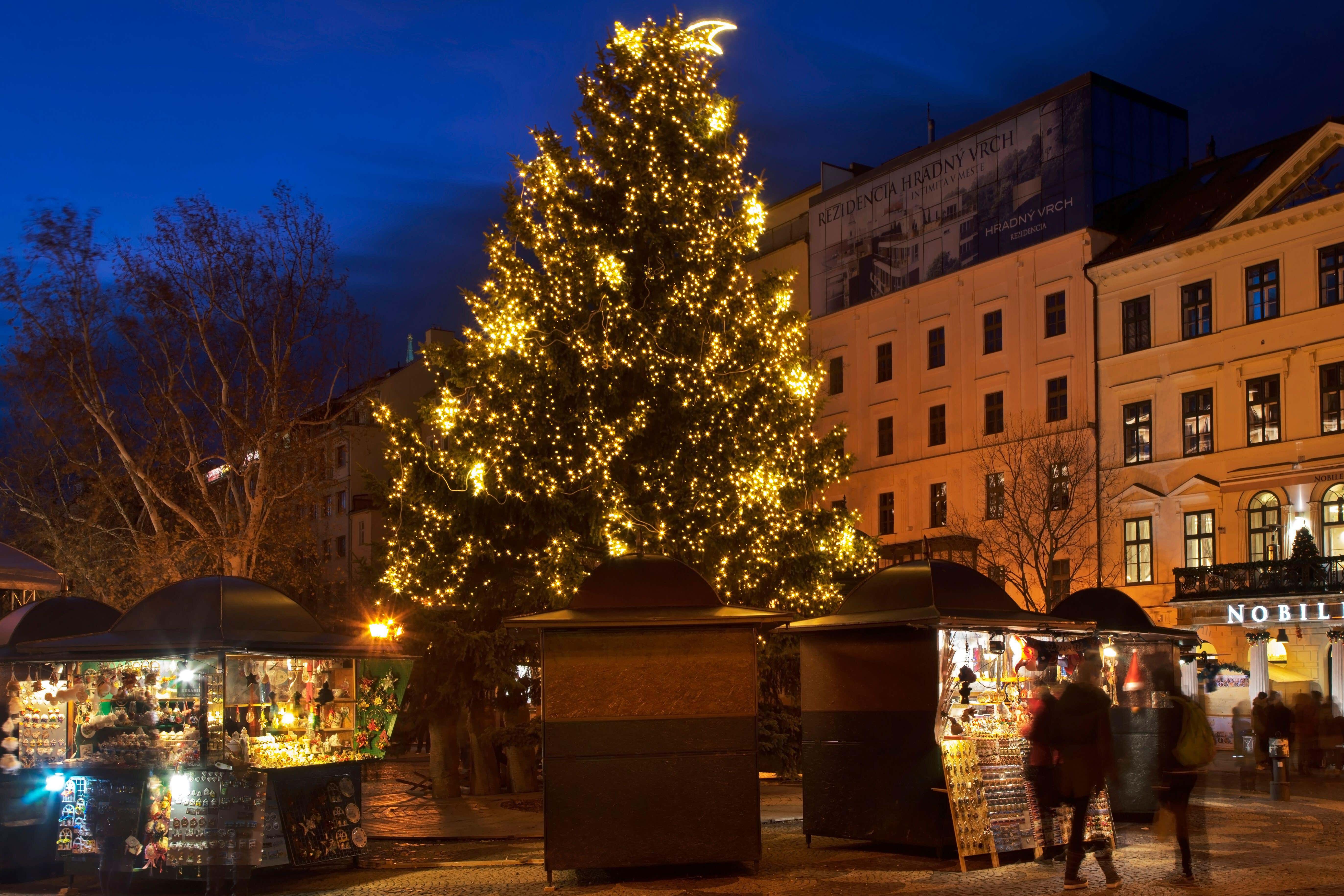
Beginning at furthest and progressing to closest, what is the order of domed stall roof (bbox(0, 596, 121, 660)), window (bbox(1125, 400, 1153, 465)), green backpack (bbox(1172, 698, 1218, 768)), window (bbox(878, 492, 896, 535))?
window (bbox(878, 492, 896, 535)), window (bbox(1125, 400, 1153, 465)), domed stall roof (bbox(0, 596, 121, 660)), green backpack (bbox(1172, 698, 1218, 768))

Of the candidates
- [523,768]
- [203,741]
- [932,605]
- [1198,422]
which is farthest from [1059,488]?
[203,741]

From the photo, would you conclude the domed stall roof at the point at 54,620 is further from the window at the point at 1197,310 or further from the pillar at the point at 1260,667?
the window at the point at 1197,310

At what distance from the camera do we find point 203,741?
12.8 m

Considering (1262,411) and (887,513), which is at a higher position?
(1262,411)

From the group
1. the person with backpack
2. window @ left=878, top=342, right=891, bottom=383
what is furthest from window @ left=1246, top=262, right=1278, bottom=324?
the person with backpack

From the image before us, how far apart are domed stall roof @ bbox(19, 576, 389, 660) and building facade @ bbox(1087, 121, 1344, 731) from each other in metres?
28.8

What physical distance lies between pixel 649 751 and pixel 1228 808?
→ 11.1 m

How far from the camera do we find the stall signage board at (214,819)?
486 inches

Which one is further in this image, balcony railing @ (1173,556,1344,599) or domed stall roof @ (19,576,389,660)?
balcony railing @ (1173,556,1344,599)

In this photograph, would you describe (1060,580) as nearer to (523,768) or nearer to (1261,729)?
(1261,729)

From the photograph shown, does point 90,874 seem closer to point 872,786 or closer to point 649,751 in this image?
point 649,751

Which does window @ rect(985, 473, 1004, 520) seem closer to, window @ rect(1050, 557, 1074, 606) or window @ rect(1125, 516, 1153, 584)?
window @ rect(1050, 557, 1074, 606)

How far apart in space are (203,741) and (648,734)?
4.41 m

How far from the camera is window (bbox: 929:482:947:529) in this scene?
4544cm
